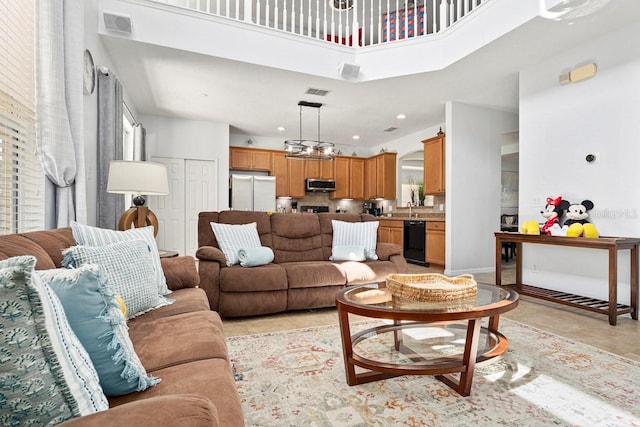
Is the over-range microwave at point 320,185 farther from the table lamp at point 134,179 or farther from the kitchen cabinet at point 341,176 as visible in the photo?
the table lamp at point 134,179

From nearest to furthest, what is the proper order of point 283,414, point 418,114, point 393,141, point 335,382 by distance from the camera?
1. point 283,414
2. point 335,382
3. point 418,114
4. point 393,141

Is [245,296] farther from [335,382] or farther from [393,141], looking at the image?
[393,141]

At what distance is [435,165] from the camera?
6043 mm

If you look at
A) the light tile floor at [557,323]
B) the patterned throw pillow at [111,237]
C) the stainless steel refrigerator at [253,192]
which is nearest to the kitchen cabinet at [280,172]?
the stainless steel refrigerator at [253,192]

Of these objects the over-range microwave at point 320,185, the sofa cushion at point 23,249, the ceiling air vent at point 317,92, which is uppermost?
the ceiling air vent at point 317,92

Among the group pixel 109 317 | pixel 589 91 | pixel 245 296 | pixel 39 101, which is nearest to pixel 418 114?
pixel 589 91

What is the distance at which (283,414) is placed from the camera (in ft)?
5.32

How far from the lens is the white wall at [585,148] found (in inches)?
128

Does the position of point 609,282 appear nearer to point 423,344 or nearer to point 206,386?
point 423,344

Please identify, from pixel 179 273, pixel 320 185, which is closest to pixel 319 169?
pixel 320 185

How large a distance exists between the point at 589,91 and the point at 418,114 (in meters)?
2.77

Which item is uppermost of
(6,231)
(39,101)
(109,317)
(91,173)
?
(39,101)

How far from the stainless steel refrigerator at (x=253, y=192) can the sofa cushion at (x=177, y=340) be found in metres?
5.46

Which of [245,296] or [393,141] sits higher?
[393,141]
